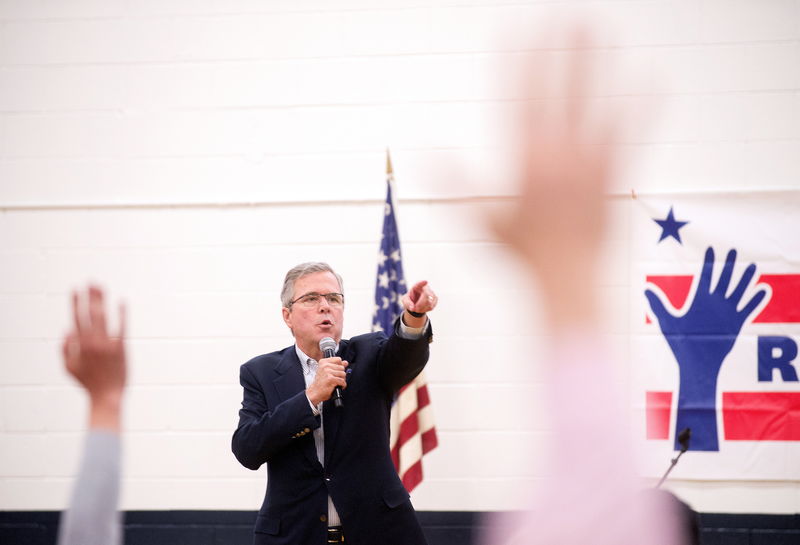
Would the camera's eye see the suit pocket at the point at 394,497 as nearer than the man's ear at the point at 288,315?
Yes

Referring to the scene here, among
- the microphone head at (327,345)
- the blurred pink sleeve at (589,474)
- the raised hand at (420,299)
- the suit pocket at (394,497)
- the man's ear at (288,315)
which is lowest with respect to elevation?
the suit pocket at (394,497)

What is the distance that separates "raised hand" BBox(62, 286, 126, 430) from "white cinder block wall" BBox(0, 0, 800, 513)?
2.52 m

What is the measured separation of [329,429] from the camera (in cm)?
188

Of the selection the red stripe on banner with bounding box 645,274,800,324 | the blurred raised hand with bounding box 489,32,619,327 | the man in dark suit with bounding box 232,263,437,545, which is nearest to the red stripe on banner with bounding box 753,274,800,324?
the red stripe on banner with bounding box 645,274,800,324

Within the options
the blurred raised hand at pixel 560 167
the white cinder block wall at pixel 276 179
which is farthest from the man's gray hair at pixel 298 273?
the white cinder block wall at pixel 276 179

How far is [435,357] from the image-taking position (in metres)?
3.41

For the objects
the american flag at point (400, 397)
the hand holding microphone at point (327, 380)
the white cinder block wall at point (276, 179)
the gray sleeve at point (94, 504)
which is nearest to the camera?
the gray sleeve at point (94, 504)

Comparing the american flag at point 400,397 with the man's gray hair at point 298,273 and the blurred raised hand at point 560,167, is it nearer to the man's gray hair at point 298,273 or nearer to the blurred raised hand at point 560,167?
the man's gray hair at point 298,273

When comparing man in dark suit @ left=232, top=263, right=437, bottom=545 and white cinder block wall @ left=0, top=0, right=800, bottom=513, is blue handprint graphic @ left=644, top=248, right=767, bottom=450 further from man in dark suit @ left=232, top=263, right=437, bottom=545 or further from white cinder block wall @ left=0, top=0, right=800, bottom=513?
man in dark suit @ left=232, top=263, right=437, bottom=545

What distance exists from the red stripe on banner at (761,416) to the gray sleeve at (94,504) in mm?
2950

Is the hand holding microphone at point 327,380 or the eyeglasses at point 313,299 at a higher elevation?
the eyeglasses at point 313,299

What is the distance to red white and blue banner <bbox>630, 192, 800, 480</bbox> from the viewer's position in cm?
326

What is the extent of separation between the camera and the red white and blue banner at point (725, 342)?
3260 mm

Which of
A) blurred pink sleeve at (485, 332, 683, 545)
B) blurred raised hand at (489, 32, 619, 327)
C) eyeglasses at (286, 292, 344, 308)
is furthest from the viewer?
eyeglasses at (286, 292, 344, 308)
